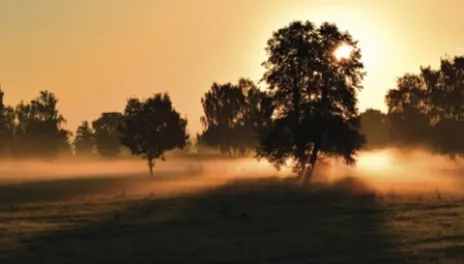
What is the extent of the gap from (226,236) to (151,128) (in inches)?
2525

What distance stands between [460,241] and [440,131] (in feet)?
278

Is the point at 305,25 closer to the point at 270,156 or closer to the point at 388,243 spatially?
the point at 270,156

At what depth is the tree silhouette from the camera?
152125 mm

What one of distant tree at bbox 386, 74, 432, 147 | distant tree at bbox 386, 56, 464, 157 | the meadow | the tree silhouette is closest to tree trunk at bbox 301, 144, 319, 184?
the meadow

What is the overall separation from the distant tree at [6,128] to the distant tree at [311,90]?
10792cm

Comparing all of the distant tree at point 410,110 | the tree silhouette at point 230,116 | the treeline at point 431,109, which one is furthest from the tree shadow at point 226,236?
the tree silhouette at point 230,116

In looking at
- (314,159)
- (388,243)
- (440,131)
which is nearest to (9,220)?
(388,243)

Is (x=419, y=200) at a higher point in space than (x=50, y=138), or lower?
lower

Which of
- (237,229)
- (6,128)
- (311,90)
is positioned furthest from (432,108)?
(6,128)

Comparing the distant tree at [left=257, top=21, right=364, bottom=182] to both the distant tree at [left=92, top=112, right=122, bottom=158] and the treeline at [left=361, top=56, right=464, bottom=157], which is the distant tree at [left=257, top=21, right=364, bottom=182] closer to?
the treeline at [left=361, top=56, right=464, bottom=157]

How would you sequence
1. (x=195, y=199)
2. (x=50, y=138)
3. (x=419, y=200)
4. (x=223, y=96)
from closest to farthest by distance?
(x=419, y=200)
(x=195, y=199)
(x=223, y=96)
(x=50, y=138)

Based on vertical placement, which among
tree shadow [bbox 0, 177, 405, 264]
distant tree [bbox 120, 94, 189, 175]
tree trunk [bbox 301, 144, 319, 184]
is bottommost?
tree shadow [bbox 0, 177, 405, 264]

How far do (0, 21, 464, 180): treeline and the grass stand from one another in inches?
879

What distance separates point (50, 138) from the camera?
174 meters
